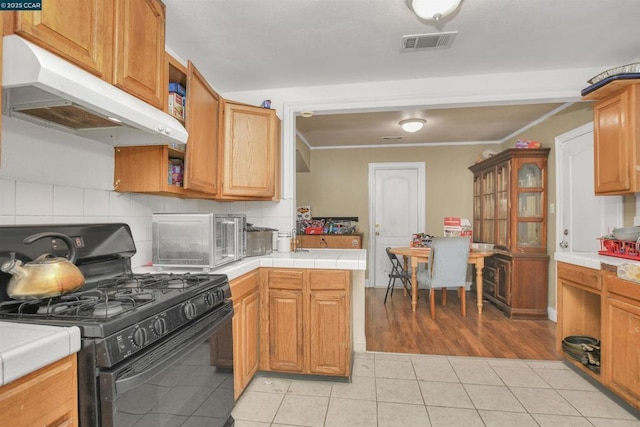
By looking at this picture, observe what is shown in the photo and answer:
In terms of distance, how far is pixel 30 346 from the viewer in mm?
769

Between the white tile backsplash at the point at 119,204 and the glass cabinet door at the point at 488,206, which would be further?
the glass cabinet door at the point at 488,206

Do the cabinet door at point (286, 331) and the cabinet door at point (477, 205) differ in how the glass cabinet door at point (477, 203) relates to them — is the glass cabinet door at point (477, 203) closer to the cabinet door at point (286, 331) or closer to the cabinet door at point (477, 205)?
the cabinet door at point (477, 205)

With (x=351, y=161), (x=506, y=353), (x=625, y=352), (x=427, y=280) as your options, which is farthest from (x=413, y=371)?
(x=351, y=161)

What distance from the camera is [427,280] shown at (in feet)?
12.5

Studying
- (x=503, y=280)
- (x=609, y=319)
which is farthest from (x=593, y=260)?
(x=503, y=280)

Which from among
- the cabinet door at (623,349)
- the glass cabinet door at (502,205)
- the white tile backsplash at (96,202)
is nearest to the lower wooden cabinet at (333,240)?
the glass cabinet door at (502,205)

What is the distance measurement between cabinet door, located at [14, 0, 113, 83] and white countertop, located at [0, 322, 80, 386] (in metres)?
0.87

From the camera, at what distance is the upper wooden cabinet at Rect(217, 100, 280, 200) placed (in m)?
2.46

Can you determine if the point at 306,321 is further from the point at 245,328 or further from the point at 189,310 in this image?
the point at 189,310

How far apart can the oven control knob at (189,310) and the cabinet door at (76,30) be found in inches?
37.6

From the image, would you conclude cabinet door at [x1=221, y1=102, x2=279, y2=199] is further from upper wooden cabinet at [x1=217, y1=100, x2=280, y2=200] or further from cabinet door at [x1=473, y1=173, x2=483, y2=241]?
cabinet door at [x1=473, y1=173, x2=483, y2=241]

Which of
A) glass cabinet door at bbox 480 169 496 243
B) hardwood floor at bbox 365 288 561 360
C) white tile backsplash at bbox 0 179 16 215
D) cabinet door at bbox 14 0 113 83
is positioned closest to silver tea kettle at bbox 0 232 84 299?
white tile backsplash at bbox 0 179 16 215

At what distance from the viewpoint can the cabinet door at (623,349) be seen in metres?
1.83

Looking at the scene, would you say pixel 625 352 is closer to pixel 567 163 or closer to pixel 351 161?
pixel 567 163
